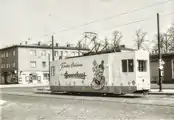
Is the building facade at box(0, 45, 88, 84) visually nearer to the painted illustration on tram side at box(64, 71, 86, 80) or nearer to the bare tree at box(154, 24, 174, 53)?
the bare tree at box(154, 24, 174, 53)

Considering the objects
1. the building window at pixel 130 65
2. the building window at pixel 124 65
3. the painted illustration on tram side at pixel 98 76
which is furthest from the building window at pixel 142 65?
the painted illustration on tram side at pixel 98 76

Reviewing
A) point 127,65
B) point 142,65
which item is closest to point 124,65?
point 127,65

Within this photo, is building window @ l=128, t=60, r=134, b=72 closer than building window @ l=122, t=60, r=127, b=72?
Yes

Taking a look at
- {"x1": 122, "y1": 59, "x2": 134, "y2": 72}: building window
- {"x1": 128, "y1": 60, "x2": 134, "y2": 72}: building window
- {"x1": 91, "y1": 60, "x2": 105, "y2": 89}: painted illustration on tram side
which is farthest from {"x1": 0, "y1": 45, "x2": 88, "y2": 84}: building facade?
{"x1": 128, "y1": 60, "x2": 134, "y2": 72}: building window

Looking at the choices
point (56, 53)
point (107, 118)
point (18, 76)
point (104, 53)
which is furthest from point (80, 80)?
point (56, 53)

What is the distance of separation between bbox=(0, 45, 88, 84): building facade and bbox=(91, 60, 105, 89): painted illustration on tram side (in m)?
49.0

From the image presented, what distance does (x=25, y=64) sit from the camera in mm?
76812

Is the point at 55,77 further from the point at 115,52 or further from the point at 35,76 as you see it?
the point at 35,76

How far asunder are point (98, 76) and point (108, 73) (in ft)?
3.87

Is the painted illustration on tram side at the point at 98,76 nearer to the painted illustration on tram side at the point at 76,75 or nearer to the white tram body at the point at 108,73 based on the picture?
the white tram body at the point at 108,73

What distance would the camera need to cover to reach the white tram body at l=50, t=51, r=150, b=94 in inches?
899

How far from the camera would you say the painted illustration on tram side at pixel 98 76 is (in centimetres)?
2495

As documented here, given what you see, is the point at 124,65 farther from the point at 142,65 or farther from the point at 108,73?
the point at 108,73

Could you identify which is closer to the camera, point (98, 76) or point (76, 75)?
point (98, 76)
